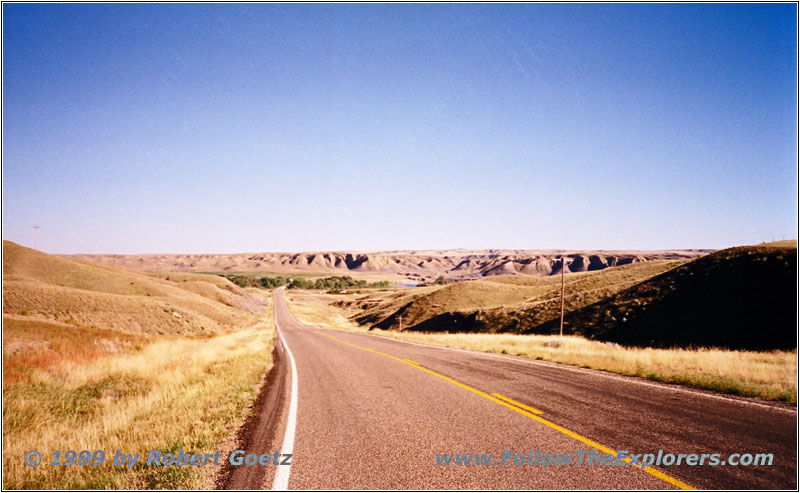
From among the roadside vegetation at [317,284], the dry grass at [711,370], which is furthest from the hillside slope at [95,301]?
the roadside vegetation at [317,284]

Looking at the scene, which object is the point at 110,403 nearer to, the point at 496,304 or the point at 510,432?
the point at 510,432

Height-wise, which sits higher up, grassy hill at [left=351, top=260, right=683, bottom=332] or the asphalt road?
the asphalt road

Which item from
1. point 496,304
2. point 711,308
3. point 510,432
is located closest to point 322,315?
point 496,304

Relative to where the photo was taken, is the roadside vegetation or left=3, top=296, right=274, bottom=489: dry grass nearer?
left=3, top=296, right=274, bottom=489: dry grass

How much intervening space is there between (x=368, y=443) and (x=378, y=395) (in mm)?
3095

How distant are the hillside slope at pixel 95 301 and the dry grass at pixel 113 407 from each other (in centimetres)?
1065

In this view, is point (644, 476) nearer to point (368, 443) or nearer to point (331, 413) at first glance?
point (368, 443)

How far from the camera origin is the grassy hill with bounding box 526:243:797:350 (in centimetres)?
2864

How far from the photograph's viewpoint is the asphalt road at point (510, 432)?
4371mm

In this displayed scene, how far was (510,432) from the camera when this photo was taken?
5.80 m

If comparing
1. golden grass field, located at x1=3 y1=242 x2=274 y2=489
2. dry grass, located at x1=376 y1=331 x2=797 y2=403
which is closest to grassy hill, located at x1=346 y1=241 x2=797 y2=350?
dry grass, located at x1=376 y1=331 x2=797 y2=403

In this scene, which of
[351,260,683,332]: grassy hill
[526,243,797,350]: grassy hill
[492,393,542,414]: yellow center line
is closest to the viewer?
[492,393,542,414]: yellow center line

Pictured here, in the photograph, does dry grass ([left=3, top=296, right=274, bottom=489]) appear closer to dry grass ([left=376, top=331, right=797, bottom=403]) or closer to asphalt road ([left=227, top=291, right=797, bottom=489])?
asphalt road ([left=227, top=291, right=797, bottom=489])

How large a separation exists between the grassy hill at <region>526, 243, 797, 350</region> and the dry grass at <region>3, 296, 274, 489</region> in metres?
33.3
